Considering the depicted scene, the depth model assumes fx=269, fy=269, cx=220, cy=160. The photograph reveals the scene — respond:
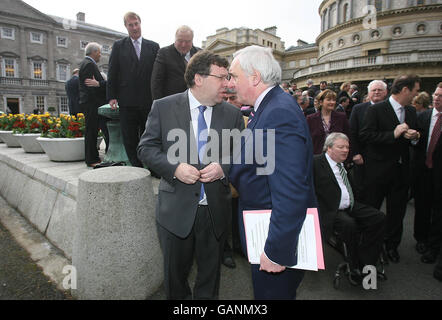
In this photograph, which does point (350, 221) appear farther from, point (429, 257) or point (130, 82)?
point (130, 82)

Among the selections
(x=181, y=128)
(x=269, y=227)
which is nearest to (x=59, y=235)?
(x=181, y=128)

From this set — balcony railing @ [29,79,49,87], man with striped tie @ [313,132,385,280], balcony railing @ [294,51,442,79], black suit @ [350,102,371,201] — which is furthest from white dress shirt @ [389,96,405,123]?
balcony railing @ [29,79,49,87]

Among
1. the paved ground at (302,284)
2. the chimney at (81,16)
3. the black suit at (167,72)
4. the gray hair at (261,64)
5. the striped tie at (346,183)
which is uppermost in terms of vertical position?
the chimney at (81,16)

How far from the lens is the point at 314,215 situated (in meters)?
1.57

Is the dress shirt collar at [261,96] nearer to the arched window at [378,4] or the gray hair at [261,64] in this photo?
the gray hair at [261,64]

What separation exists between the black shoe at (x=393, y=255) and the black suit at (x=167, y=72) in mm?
3864

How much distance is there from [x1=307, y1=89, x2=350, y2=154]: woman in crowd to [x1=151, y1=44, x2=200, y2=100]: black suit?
2369 millimetres

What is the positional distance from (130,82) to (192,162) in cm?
250

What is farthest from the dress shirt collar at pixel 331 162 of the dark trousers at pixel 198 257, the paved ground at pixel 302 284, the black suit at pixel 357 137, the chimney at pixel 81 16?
the chimney at pixel 81 16

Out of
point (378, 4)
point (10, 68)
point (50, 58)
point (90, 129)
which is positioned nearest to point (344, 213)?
point (90, 129)

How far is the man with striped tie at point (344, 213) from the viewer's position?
3.26 m

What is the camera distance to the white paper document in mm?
1511

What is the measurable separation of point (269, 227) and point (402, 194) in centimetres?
338

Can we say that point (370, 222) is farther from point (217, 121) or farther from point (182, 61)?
point (182, 61)
